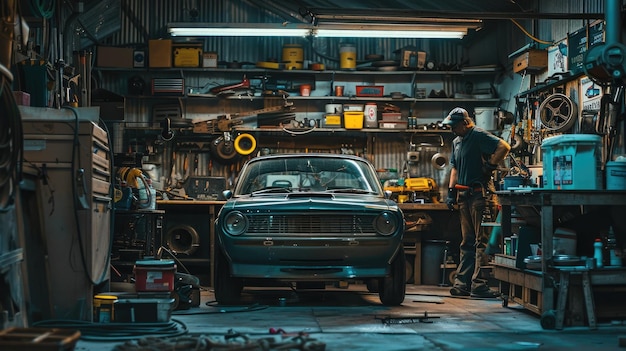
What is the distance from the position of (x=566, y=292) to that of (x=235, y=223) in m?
2.71

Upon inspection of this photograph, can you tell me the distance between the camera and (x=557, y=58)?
9344 millimetres

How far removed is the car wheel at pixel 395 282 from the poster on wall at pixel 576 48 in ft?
10.3

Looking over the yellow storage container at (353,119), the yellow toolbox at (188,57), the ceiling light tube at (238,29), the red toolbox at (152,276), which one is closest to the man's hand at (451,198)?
the yellow storage container at (353,119)

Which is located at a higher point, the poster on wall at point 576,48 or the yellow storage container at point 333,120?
the poster on wall at point 576,48

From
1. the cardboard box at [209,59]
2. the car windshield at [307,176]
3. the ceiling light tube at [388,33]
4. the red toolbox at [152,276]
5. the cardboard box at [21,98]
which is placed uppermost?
the ceiling light tube at [388,33]

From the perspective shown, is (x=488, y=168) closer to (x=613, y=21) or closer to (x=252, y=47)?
(x=613, y=21)

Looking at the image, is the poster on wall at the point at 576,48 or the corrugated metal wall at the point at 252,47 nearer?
the poster on wall at the point at 576,48

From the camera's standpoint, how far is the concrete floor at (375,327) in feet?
15.7

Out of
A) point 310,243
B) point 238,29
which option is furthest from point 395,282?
point 238,29

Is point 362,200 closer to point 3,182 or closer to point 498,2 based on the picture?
point 3,182

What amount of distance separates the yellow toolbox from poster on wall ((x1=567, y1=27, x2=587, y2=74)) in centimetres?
505

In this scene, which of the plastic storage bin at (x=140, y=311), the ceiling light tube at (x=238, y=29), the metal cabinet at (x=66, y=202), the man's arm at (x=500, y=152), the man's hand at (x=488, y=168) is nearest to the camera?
the metal cabinet at (x=66, y=202)

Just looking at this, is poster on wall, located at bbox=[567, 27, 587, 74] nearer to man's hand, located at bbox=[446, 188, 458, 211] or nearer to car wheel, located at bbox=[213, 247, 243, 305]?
man's hand, located at bbox=[446, 188, 458, 211]

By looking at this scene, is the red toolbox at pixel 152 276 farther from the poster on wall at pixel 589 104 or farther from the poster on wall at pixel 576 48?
the poster on wall at pixel 576 48
